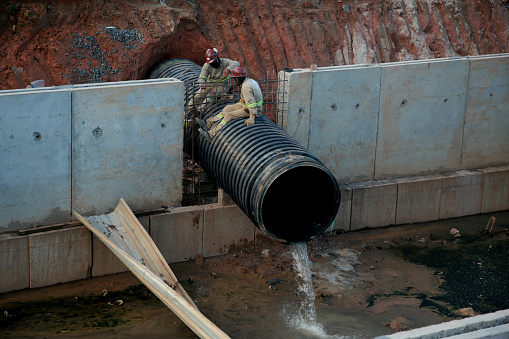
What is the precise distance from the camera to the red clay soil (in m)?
11.9

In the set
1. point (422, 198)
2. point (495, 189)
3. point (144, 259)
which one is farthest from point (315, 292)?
point (495, 189)

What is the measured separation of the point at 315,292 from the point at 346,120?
10.1ft

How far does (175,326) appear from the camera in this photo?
8.34 meters

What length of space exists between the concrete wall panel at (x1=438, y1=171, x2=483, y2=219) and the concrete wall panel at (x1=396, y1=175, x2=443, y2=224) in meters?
0.15

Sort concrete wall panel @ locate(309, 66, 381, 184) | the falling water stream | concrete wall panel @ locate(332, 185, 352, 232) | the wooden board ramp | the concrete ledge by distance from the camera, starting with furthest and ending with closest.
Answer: concrete wall panel @ locate(332, 185, 352, 232) → concrete wall panel @ locate(309, 66, 381, 184) → the falling water stream → the wooden board ramp → the concrete ledge

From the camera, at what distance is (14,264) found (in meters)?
8.77

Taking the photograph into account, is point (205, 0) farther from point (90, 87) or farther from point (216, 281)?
point (216, 281)

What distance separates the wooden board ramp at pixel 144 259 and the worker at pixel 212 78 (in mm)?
2078

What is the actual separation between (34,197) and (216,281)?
275cm

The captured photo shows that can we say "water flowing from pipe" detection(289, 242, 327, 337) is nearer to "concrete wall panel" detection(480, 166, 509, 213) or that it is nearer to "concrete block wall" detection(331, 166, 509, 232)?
"concrete block wall" detection(331, 166, 509, 232)

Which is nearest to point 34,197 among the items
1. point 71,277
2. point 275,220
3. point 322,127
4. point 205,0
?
point 71,277

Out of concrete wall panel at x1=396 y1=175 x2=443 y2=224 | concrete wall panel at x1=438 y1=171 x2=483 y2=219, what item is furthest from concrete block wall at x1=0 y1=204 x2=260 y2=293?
concrete wall panel at x1=438 y1=171 x2=483 y2=219

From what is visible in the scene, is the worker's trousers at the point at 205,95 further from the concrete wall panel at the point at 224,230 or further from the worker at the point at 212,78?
the concrete wall panel at the point at 224,230

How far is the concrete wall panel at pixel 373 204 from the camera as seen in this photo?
11.1m
